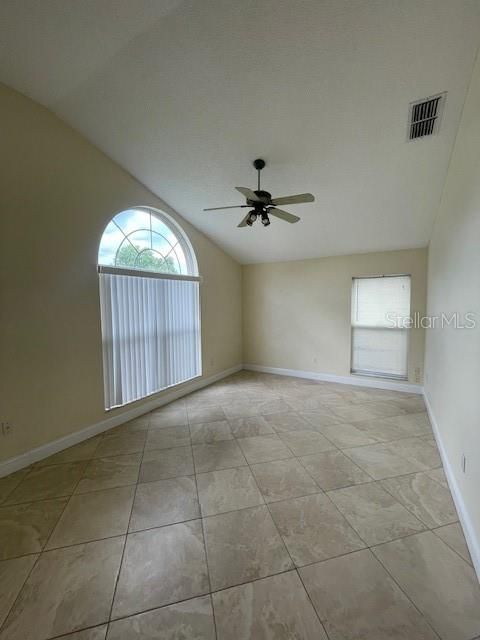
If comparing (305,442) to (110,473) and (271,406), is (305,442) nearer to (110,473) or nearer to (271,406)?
(271,406)

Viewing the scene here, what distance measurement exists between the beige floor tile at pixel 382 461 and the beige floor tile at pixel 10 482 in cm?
302

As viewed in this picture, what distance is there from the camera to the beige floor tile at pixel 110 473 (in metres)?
2.30

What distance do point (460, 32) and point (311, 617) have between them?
351cm

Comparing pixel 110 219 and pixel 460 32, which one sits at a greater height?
pixel 460 32

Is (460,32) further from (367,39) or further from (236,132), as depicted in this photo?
(236,132)

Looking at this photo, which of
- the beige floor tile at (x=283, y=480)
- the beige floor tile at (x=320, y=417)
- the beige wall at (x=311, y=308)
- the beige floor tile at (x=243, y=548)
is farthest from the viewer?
the beige wall at (x=311, y=308)

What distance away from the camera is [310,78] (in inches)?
86.0

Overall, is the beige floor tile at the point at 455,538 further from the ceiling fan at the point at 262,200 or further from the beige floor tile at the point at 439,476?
the ceiling fan at the point at 262,200

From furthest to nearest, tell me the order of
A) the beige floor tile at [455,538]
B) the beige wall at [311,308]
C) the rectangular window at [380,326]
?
1. the rectangular window at [380,326]
2. the beige wall at [311,308]
3. the beige floor tile at [455,538]

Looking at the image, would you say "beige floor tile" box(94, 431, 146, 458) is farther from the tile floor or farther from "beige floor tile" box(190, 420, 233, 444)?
"beige floor tile" box(190, 420, 233, 444)

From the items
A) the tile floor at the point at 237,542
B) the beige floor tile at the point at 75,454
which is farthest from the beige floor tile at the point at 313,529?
the beige floor tile at the point at 75,454

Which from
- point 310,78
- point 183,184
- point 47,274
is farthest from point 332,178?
point 47,274

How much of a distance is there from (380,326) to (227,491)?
388cm

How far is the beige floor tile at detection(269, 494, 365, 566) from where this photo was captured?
165 cm
